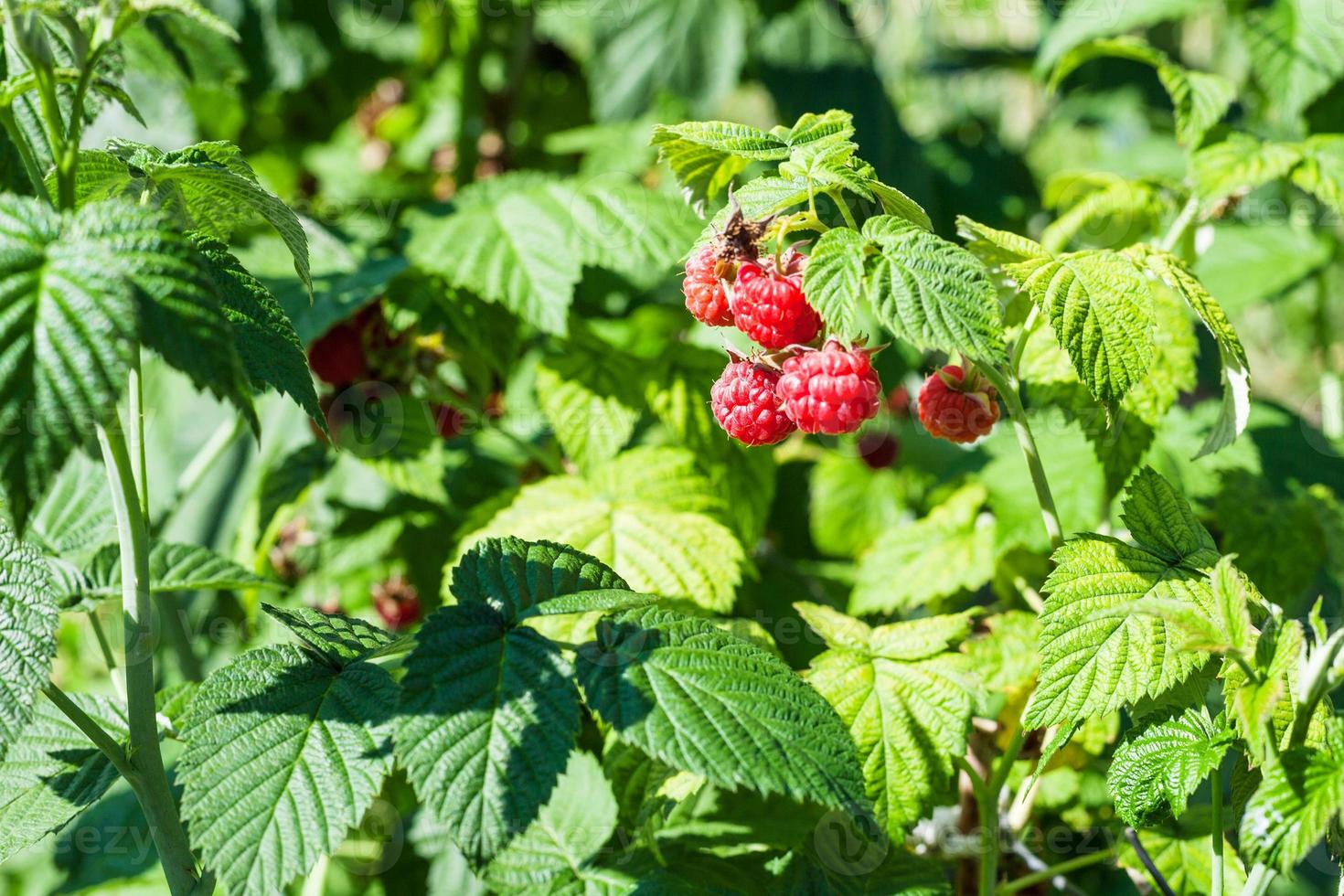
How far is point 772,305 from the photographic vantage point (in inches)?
29.1

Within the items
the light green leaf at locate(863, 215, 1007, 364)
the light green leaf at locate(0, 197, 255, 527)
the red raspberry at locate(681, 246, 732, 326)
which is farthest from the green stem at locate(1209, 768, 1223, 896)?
the light green leaf at locate(0, 197, 255, 527)

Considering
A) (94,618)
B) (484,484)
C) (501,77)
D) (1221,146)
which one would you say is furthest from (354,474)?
(1221,146)

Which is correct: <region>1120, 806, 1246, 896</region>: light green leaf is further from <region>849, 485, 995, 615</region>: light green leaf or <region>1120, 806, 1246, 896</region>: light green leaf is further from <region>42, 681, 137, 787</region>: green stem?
<region>42, 681, 137, 787</region>: green stem

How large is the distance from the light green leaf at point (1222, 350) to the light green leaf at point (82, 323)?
2.13ft

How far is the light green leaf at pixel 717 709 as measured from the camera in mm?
662

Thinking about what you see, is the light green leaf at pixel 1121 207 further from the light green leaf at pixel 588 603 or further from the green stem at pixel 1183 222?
the light green leaf at pixel 588 603

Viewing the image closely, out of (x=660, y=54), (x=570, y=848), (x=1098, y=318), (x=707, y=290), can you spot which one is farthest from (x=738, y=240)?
(x=660, y=54)

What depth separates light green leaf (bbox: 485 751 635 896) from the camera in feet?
3.20

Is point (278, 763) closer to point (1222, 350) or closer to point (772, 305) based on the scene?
point (772, 305)

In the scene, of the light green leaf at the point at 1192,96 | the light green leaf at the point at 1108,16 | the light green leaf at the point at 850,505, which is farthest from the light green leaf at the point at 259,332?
the light green leaf at the point at 1108,16

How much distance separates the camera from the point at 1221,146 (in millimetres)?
1211

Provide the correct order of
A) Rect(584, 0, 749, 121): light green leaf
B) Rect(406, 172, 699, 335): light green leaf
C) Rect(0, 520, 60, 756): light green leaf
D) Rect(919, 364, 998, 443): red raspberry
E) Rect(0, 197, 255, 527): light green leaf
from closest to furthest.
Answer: Rect(0, 197, 255, 527): light green leaf < Rect(0, 520, 60, 756): light green leaf < Rect(919, 364, 998, 443): red raspberry < Rect(406, 172, 699, 335): light green leaf < Rect(584, 0, 749, 121): light green leaf

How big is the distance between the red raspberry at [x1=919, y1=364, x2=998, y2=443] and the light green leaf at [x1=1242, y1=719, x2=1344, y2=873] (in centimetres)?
31

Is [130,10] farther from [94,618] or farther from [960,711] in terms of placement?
[960,711]
